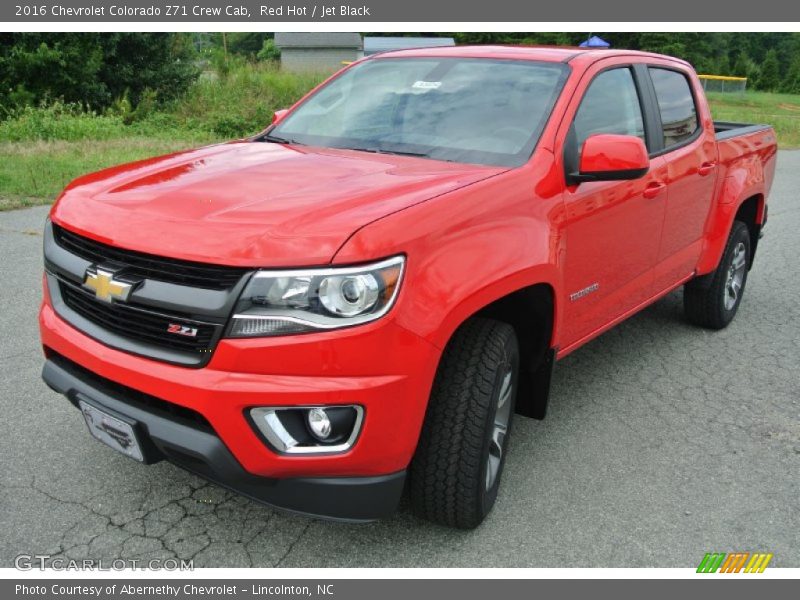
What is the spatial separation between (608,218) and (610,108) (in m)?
0.64

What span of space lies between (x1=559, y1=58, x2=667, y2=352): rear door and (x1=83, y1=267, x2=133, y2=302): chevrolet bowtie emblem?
1709 millimetres

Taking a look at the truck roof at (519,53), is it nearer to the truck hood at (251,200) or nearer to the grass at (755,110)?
the truck hood at (251,200)

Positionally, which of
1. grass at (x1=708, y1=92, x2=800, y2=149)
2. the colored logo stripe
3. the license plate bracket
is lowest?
grass at (x1=708, y1=92, x2=800, y2=149)

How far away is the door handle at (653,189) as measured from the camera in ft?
12.0

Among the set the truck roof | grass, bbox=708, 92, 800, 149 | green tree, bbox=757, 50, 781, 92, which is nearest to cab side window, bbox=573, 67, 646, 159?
the truck roof

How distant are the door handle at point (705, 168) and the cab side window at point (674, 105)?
19 cm

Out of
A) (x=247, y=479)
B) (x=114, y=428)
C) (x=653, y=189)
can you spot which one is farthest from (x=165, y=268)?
(x=653, y=189)

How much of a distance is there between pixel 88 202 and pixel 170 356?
2.53ft

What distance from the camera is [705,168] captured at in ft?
14.3

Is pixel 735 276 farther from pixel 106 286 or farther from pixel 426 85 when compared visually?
pixel 106 286

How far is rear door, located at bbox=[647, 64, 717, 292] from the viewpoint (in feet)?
13.2

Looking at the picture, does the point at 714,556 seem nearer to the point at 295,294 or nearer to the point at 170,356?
the point at 295,294

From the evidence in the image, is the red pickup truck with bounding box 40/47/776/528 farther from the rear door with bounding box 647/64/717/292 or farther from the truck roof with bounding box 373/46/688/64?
the rear door with bounding box 647/64/717/292

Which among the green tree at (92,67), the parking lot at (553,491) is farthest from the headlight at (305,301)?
the green tree at (92,67)
